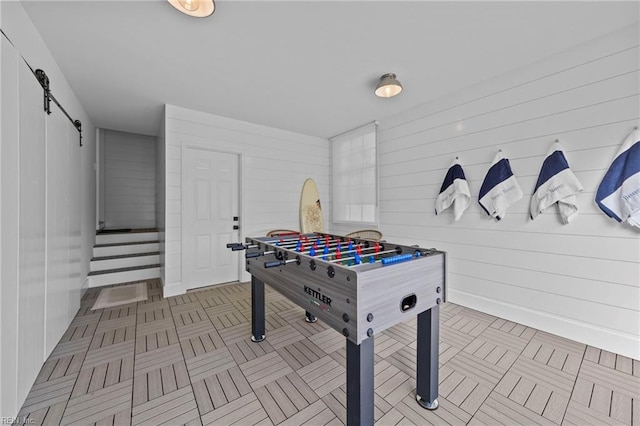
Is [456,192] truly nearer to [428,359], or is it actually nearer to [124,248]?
[428,359]

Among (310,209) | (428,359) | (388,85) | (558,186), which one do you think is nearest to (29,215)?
(428,359)

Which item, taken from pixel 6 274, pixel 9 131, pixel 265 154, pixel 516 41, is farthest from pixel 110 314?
pixel 516 41

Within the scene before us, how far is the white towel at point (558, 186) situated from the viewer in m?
2.12

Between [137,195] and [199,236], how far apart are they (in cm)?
308

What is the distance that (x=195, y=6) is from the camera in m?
1.62

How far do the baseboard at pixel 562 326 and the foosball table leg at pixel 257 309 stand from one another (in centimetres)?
235

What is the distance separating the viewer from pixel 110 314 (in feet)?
8.89

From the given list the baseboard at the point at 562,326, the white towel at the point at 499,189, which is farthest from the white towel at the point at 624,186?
the baseboard at the point at 562,326

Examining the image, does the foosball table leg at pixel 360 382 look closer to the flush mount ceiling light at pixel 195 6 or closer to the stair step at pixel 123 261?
the flush mount ceiling light at pixel 195 6

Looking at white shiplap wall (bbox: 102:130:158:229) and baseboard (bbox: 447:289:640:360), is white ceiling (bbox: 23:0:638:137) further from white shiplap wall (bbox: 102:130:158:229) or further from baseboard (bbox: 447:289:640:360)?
white shiplap wall (bbox: 102:130:158:229)

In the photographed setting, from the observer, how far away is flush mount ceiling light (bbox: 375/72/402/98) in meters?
2.47

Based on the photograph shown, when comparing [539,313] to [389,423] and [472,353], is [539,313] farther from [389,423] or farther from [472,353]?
[389,423]

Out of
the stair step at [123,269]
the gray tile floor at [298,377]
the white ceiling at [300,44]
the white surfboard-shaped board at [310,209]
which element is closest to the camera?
the gray tile floor at [298,377]

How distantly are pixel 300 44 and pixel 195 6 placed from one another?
802 mm
